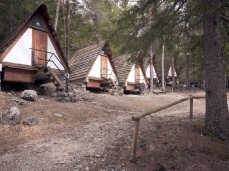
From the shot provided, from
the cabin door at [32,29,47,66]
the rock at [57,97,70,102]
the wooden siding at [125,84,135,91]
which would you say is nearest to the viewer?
the rock at [57,97,70,102]

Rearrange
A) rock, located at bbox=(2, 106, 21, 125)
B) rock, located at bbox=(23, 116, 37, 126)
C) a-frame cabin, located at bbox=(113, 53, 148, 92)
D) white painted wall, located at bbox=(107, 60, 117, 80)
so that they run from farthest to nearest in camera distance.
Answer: a-frame cabin, located at bbox=(113, 53, 148, 92), white painted wall, located at bbox=(107, 60, 117, 80), rock, located at bbox=(23, 116, 37, 126), rock, located at bbox=(2, 106, 21, 125)

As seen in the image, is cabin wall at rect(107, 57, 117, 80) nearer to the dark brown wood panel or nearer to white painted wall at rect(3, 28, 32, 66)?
the dark brown wood panel

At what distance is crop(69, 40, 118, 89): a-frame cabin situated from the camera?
1733 cm

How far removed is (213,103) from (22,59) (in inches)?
410

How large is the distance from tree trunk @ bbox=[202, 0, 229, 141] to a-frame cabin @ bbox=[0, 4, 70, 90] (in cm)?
852

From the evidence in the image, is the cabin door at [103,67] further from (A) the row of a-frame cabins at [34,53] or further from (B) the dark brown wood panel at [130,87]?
(B) the dark brown wood panel at [130,87]

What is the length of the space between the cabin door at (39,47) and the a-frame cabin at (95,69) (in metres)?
4.68

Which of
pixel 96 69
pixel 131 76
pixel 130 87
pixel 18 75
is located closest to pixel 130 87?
pixel 130 87

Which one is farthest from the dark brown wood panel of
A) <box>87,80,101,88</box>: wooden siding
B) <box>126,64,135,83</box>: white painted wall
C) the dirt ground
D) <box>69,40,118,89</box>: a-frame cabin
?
the dirt ground

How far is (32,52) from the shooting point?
12266 millimetres

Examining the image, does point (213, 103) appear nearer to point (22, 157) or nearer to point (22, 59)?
point (22, 157)

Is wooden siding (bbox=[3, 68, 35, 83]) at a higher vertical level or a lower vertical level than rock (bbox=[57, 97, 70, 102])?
higher

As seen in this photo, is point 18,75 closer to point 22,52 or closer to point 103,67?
point 22,52

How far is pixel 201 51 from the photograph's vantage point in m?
8.13
